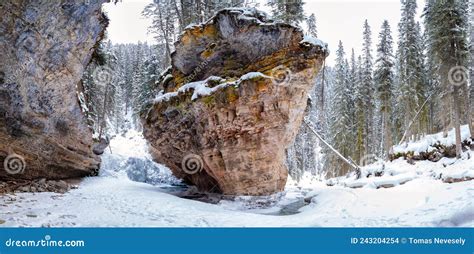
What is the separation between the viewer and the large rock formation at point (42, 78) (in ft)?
42.1

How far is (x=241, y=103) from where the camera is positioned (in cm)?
1550

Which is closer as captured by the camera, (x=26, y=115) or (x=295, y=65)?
(x=26, y=115)

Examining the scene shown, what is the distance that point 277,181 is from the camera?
17203mm

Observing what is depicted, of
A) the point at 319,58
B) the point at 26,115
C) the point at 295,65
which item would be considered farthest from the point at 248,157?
the point at 26,115

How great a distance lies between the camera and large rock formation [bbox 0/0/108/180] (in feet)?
42.1

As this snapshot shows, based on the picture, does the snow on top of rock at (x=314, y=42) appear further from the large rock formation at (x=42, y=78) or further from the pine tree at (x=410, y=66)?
the pine tree at (x=410, y=66)

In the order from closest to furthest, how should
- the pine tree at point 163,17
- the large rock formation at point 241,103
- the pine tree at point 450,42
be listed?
1. the large rock formation at point 241,103
2. the pine tree at point 450,42
3. the pine tree at point 163,17

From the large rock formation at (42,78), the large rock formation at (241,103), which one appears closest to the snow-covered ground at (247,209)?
the large rock formation at (241,103)

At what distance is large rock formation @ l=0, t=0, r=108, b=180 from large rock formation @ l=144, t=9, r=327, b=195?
4.34 meters

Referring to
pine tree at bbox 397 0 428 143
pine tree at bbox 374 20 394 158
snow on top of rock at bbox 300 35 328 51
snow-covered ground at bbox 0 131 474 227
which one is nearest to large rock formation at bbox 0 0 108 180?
snow-covered ground at bbox 0 131 474 227

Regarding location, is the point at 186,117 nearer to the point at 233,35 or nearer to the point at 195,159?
the point at 195,159

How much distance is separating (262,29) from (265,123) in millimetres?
4942

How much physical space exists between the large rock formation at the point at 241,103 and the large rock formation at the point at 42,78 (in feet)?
14.2

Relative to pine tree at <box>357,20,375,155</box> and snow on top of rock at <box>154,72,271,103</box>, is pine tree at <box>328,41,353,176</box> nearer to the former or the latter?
pine tree at <box>357,20,375,155</box>
